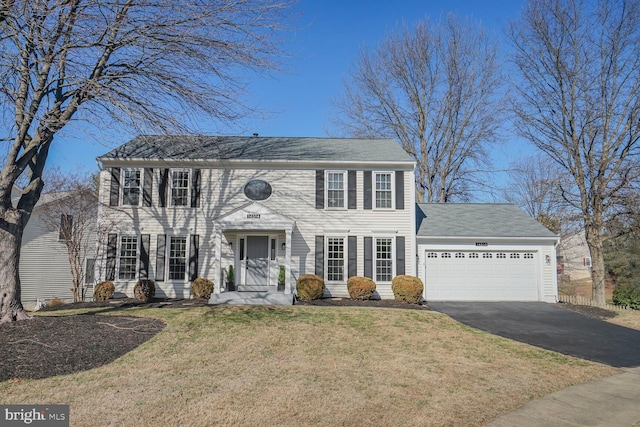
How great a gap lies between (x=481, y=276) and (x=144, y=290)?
12803mm

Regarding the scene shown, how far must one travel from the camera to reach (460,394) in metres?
6.23

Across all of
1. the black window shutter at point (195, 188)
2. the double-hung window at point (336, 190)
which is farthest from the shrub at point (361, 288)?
the black window shutter at point (195, 188)

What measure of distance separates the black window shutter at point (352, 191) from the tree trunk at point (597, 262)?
11133 millimetres

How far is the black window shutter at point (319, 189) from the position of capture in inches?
639

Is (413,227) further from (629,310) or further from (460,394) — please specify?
(460,394)

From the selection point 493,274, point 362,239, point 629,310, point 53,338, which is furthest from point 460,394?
point 629,310

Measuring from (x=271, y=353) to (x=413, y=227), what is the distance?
9.18 m

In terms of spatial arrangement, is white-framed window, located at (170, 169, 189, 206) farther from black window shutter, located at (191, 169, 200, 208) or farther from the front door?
the front door

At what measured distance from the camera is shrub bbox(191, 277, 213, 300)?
14789 millimetres

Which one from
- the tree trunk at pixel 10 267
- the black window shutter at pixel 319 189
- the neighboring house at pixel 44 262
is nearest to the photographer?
the tree trunk at pixel 10 267

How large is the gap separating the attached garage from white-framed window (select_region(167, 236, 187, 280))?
9.12m

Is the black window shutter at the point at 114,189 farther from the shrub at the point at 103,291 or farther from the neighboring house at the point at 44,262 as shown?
the neighboring house at the point at 44,262

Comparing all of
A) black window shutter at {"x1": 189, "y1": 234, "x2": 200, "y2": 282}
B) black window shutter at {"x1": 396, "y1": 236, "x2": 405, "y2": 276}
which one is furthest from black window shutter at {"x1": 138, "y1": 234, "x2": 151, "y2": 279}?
black window shutter at {"x1": 396, "y1": 236, "x2": 405, "y2": 276}

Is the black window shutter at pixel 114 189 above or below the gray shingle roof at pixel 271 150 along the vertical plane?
below
